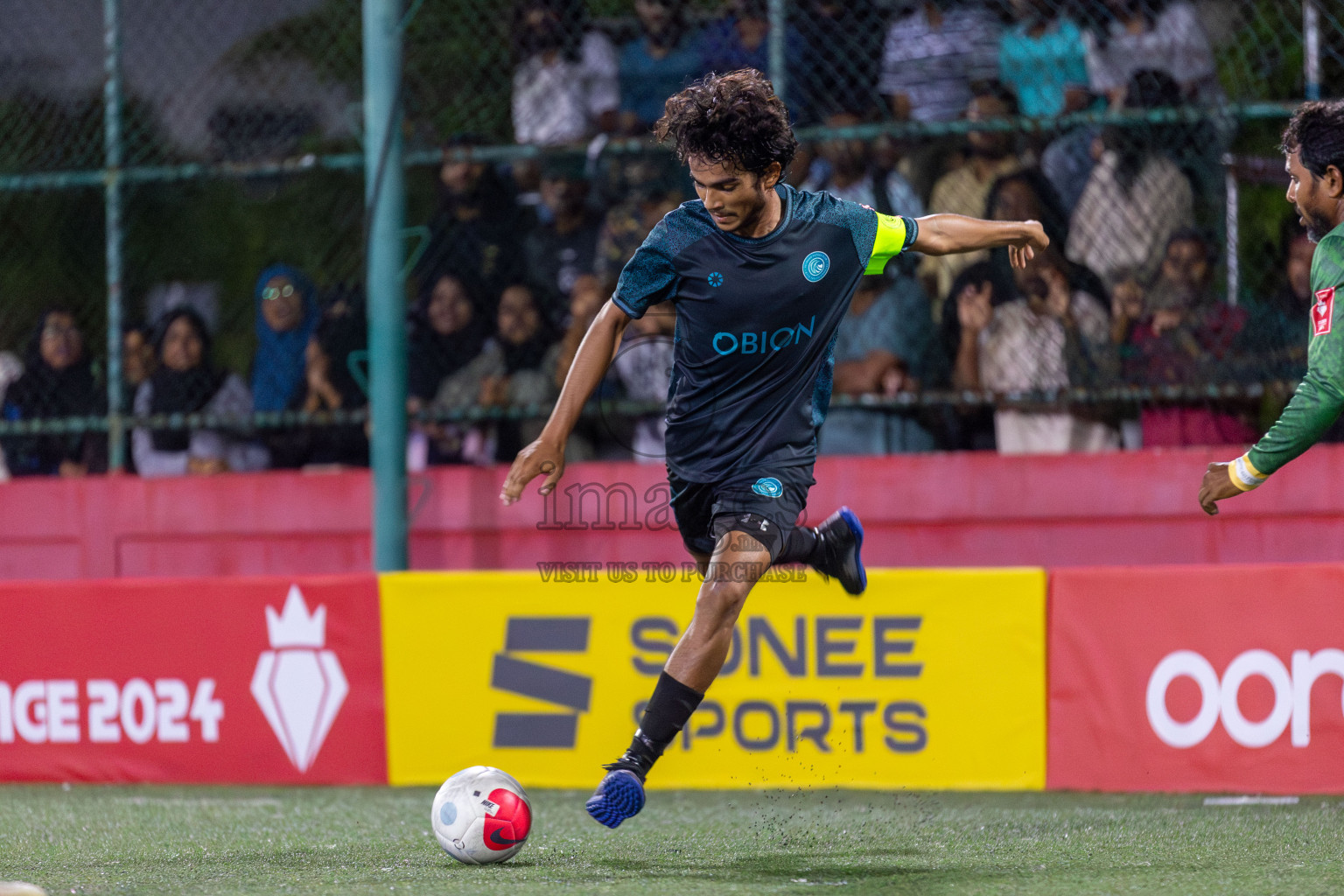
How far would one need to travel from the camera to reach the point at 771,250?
15.3 ft

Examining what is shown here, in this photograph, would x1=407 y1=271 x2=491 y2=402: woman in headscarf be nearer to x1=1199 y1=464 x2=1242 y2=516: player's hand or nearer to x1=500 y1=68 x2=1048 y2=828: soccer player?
x1=500 y1=68 x2=1048 y2=828: soccer player

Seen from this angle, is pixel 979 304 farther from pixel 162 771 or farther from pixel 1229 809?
pixel 162 771

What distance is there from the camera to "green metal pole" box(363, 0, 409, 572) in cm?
773

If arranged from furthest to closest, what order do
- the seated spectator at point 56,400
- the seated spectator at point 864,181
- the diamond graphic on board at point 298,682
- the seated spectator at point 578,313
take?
the seated spectator at point 56,400, the seated spectator at point 578,313, the seated spectator at point 864,181, the diamond graphic on board at point 298,682

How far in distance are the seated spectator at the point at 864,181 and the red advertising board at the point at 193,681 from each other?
111 inches

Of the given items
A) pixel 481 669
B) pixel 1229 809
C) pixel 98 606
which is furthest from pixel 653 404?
pixel 1229 809

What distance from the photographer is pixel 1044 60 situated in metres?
7.50

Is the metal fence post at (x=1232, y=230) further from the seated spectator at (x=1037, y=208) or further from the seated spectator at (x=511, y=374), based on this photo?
the seated spectator at (x=511, y=374)

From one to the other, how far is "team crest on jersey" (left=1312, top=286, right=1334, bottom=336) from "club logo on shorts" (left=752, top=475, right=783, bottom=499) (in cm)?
149

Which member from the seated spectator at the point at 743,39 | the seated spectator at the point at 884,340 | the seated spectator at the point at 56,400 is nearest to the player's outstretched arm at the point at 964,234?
the seated spectator at the point at 884,340

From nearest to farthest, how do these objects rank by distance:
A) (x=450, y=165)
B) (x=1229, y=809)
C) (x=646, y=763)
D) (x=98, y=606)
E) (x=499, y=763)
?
(x=646, y=763)
(x=1229, y=809)
(x=499, y=763)
(x=98, y=606)
(x=450, y=165)

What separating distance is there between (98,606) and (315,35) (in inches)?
125

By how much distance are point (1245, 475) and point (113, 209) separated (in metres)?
6.28

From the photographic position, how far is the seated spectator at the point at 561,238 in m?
7.97
